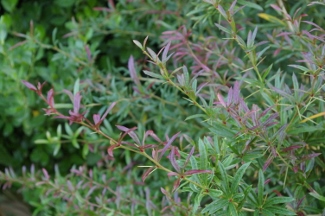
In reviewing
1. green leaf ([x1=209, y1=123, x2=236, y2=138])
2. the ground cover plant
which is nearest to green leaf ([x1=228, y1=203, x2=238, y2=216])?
the ground cover plant

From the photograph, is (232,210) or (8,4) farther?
(8,4)

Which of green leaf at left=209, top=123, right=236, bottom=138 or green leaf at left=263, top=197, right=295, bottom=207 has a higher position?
green leaf at left=209, top=123, right=236, bottom=138

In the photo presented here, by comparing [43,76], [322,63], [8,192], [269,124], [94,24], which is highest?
[322,63]

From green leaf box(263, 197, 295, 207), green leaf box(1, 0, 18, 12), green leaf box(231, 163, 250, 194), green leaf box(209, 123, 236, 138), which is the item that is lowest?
green leaf box(1, 0, 18, 12)

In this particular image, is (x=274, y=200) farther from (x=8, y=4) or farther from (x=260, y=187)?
(x=8, y=4)

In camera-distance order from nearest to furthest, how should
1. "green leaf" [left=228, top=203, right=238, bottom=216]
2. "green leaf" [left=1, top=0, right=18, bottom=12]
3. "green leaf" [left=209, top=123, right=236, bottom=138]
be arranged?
"green leaf" [left=228, top=203, right=238, bottom=216] < "green leaf" [left=209, top=123, right=236, bottom=138] < "green leaf" [left=1, top=0, right=18, bottom=12]

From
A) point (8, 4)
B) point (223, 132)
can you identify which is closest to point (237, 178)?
point (223, 132)

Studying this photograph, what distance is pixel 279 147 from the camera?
109 cm

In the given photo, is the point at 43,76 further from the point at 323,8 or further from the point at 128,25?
the point at 323,8

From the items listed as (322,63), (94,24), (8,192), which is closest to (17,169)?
(8,192)

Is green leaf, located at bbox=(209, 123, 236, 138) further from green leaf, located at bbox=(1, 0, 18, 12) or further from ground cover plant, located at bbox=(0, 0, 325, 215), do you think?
green leaf, located at bbox=(1, 0, 18, 12)

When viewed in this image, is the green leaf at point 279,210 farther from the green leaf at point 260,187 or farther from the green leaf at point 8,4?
the green leaf at point 8,4

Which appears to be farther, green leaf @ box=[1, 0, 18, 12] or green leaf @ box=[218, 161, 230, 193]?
green leaf @ box=[1, 0, 18, 12]

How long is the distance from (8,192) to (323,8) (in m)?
1.62
